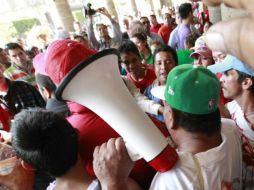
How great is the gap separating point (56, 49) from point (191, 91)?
679mm

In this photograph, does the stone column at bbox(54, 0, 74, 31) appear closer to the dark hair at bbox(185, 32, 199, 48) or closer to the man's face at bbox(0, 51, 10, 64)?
the man's face at bbox(0, 51, 10, 64)

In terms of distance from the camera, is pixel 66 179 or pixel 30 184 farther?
pixel 30 184

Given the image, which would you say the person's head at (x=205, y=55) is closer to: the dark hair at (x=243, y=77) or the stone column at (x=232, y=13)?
the stone column at (x=232, y=13)

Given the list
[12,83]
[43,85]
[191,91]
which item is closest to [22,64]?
[12,83]

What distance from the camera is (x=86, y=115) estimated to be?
1.23 metres

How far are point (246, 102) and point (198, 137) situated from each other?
0.78 m

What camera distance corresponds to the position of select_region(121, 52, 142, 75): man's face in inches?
104

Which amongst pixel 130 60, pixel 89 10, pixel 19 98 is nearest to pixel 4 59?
pixel 89 10

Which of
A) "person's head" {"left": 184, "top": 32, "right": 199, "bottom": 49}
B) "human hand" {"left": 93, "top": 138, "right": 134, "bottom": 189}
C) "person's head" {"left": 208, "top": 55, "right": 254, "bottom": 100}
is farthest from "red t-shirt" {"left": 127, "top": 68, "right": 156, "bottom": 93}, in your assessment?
"human hand" {"left": 93, "top": 138, "right": 134, "bottom": 189}

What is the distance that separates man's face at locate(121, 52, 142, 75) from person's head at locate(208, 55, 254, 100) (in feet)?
3.16

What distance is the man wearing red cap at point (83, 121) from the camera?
1171mm

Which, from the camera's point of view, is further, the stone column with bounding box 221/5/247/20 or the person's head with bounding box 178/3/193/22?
the person's head with bounding box 178/3/193/22

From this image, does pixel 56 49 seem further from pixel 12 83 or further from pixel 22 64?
pixel 22 64

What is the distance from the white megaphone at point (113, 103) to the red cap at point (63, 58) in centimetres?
→ 37
